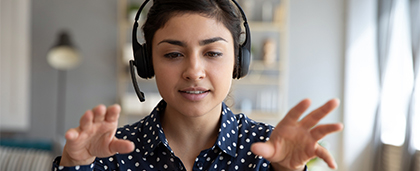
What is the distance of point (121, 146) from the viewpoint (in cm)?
86

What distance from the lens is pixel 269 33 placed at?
4.48m

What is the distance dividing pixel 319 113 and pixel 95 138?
1.58 ft

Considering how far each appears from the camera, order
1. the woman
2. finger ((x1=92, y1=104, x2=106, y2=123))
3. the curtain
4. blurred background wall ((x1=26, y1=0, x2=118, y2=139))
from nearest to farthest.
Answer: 1. finger ((x1=92, y1=104, x2=106, y2=123))
2. the woman
3. the curtain
4. blurred background wall ((x1=26, y1=0, x2=118, y2=139))

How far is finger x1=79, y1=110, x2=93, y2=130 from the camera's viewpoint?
818 mm

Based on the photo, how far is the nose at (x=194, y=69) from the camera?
3.32ft

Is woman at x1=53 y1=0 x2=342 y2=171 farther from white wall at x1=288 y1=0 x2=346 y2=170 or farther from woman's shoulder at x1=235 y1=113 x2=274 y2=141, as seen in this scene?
white wall at x1=288 y1=0 x2=346 y2=170

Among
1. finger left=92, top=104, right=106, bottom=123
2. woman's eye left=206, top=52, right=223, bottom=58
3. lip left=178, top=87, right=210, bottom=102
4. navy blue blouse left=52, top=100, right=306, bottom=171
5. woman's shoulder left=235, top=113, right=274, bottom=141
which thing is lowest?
navy blue blouse left=52, top=100, right=306, bottom=171

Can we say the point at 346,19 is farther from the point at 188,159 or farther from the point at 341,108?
the point at 188,159

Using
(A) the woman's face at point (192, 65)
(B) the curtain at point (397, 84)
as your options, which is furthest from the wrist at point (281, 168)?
(B) the curtain at point (397, 84)

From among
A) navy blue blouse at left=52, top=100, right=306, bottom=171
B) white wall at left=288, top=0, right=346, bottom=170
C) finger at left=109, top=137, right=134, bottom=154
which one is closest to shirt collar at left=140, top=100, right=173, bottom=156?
navy blue blouse at left=52, top=100, right=306, bottom=171

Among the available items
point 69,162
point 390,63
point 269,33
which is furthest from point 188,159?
point 269,33

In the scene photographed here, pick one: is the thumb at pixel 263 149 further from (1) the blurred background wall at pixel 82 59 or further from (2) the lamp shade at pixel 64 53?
(1) the blurred background wall at pixel 82 59

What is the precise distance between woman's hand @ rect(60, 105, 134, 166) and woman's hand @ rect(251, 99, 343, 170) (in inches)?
11.5

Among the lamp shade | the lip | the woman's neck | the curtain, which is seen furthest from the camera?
the lamp shade
